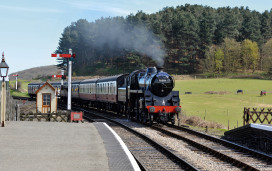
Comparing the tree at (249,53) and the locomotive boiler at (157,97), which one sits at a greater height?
the tree at (249,53)

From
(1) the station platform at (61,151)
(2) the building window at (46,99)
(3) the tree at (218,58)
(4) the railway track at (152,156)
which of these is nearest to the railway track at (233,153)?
(4) the railway track at (152,156)

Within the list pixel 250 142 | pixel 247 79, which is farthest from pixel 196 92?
pixel 250 142

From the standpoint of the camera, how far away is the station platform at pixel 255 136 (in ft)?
48.2

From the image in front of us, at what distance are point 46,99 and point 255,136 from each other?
77.6 ft

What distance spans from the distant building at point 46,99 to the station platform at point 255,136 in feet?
68.9

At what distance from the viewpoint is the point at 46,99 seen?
1382 inches

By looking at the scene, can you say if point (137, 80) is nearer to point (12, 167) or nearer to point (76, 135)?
point (76, 135)

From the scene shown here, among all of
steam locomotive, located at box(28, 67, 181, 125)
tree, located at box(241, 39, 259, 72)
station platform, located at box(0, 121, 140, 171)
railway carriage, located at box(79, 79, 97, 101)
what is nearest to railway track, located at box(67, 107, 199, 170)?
station platform, located at box(0, 121, 140, 171)

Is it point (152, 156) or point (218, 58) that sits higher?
point (218, 58)

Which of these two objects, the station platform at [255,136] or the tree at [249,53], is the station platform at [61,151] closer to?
the station platform at [255,136]

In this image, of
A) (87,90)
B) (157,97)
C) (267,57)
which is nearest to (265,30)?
(267,57)

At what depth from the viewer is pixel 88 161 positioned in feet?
31.7

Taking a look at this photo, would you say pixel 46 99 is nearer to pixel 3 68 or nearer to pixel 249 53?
pixel 3 68

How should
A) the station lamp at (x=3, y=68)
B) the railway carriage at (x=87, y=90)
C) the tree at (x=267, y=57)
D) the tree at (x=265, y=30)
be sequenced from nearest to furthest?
the station lamp at (x=3, y=68)
the railway carriage at (x=87, y=90)
the tree at (x=267, y=57)
the tree at (x=265, y=30)
